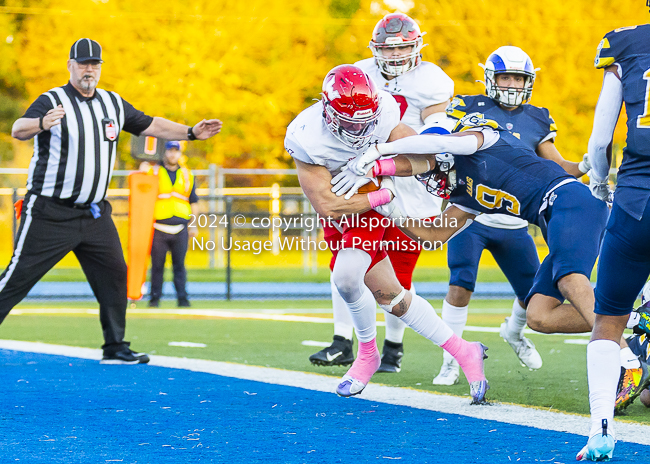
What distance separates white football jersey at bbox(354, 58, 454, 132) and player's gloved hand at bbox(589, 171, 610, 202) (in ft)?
5.43

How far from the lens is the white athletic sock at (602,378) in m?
3.00

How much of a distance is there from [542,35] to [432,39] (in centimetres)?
227

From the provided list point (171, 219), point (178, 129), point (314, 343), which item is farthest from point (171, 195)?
point (178, 129)

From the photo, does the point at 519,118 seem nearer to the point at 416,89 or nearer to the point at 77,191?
the point at 416,89

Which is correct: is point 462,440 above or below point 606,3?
below

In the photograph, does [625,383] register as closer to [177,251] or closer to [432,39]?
[177,251]

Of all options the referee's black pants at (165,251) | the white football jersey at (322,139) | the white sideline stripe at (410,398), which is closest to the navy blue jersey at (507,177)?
the white football jersey at (322,139)

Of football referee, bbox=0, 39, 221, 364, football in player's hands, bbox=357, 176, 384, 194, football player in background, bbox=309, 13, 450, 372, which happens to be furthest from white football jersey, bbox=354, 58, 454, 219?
football referee, bbox=0, 39, 221, 364

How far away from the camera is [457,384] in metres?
4.91

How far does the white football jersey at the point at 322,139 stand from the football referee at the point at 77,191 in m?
1.46

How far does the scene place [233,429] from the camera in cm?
360

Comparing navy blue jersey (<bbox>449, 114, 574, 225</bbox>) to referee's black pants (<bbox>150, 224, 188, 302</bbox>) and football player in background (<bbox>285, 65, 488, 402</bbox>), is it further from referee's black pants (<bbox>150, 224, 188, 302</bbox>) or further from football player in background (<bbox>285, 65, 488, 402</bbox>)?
referee's black pants (<bbox>150, 224, 188, 302</bbox>)

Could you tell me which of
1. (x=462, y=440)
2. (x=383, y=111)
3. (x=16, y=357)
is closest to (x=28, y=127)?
(x=16, y=357)

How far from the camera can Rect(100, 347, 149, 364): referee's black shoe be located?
562cm
